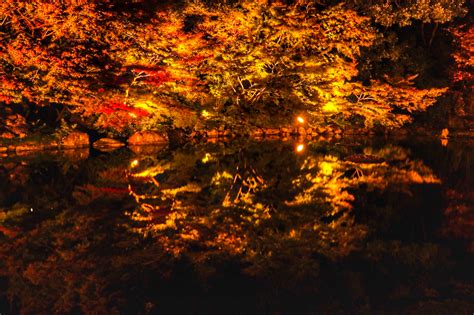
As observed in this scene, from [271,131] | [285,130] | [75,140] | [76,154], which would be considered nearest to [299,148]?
[271,131]

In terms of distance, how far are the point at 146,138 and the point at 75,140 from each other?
2994mm

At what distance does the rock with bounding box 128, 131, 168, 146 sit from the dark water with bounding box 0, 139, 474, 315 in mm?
6917

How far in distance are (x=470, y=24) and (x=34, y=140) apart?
24397mm

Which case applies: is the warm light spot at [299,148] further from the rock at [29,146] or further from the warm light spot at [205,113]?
the rock at [29,146]

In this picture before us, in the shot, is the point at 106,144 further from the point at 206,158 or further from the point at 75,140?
the point at 206,158

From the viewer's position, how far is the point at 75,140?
18172 mm

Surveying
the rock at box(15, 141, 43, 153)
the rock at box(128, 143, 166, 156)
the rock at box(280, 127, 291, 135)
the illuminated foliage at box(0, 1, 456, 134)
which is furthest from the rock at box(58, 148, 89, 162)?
the rock at box(280, 127, 291, 135)

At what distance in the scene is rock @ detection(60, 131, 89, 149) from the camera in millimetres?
17953

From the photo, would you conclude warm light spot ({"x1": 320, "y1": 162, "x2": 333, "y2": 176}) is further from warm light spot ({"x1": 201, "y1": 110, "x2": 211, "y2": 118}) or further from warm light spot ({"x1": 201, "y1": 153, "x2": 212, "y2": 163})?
warm light spot ({"x1": 201, "y1": 110, "x2": 211, "y2": 118})

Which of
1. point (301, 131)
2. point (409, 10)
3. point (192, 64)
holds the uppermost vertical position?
point (409, 10)

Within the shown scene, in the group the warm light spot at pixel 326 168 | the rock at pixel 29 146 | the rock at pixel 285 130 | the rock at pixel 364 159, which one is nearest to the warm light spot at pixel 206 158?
the warm light spot at pixel 326 168

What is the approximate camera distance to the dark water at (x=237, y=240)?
4559 millimetres

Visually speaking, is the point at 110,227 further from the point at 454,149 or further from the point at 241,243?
the point at 454,149

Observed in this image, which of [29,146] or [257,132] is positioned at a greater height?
[257,132]
